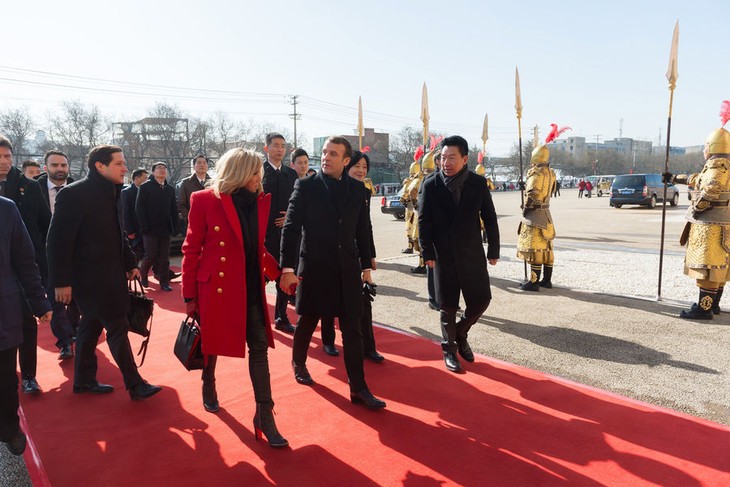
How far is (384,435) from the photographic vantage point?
3.28m

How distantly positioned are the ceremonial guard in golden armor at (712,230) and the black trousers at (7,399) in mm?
6372

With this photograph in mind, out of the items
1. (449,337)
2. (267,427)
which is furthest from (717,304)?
(267,427)

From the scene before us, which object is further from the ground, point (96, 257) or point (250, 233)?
point (250, 233)

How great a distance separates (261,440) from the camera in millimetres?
3223

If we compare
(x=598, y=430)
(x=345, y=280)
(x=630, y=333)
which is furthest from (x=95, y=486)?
(x=630, y=333)

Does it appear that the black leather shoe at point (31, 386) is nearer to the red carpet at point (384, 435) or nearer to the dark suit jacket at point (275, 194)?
the red carpet at point (384, 435)

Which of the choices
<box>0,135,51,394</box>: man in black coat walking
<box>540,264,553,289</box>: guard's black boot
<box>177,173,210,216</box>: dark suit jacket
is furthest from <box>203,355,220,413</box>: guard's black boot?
<box>540,264,553,289</box>: guard's black boot

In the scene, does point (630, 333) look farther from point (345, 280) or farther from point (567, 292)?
point (345, 280)

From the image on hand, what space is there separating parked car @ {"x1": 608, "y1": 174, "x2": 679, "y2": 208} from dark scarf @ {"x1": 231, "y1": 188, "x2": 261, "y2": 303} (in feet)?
86.0

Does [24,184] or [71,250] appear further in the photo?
[24,184]

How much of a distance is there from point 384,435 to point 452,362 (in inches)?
51.3

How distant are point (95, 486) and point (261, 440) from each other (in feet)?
3.03

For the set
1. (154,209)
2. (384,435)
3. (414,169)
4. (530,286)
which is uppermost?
(414,169)

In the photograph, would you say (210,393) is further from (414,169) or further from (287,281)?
(414,169)
